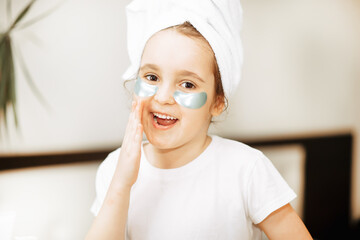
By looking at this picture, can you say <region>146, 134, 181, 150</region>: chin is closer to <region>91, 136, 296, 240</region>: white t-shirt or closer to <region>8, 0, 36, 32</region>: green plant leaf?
<region>91, 136, 296, 240</region>: white t-shirt

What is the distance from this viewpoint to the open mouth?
2.48 feet

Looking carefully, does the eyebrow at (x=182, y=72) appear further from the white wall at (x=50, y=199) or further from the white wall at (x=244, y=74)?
the white wall at (x=50, y=199)

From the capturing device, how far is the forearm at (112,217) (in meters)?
0.71

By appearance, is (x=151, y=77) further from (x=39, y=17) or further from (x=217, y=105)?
(x=39, y=17)

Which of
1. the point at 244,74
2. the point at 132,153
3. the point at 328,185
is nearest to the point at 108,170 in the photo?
the point at 132,153

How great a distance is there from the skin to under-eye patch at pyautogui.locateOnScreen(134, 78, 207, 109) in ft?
0.04

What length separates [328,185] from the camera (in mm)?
1403

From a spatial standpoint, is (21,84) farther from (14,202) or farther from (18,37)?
(14,202)

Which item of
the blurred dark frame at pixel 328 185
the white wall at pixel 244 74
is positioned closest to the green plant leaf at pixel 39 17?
the white wall at pixel 244 74

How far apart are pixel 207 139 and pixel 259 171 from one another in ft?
0.58

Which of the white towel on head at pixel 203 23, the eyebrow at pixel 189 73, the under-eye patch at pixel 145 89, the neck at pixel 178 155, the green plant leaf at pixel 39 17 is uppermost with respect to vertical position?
the green plant leaf at pixel 39 17

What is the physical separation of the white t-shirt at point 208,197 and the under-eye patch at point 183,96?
0.17 metres

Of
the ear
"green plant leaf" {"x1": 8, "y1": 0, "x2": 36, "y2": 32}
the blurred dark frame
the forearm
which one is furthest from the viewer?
the blurred dark frame

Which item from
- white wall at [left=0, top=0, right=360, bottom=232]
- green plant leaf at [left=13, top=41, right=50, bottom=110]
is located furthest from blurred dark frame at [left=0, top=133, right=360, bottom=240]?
green plant leaf at [left=13, top=41, right=50, bottom=110]
